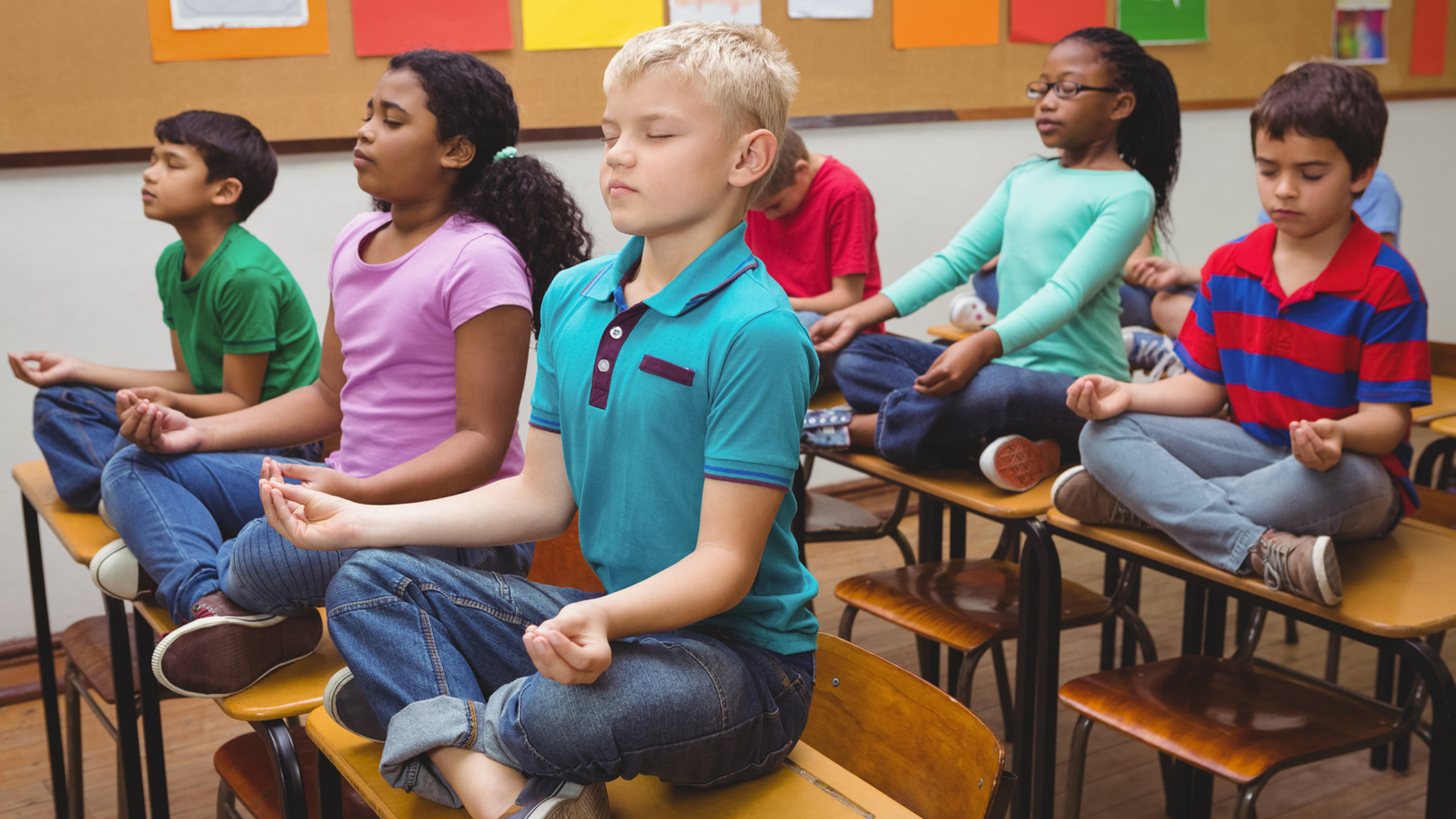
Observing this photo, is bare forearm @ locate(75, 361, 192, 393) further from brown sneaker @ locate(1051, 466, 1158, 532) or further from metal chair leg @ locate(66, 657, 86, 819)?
brown sneaker @ locate(1051, 466, 1158, 532)

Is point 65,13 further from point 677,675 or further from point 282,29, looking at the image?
point 677,675

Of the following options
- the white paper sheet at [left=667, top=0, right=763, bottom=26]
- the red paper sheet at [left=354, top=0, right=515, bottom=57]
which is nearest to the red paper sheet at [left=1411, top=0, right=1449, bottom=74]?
the white paper sheet at [left=667, top=0, right=763, bottom=26]

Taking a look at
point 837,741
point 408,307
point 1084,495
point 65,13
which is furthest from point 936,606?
point 65,13

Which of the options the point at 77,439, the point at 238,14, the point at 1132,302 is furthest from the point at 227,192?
the point at 1132,302

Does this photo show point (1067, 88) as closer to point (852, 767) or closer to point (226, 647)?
point (852, 767)

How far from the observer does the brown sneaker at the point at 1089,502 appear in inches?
64.7

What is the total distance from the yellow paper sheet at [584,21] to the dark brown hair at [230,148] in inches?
37.7

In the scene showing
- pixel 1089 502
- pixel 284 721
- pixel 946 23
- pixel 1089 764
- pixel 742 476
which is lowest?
pixel 1089 764

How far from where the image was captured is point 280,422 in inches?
66.6

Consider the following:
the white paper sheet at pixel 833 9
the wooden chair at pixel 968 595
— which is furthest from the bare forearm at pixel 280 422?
the white paper sheet at pixel 833 9

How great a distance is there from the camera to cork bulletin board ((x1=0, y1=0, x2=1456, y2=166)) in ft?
7.97

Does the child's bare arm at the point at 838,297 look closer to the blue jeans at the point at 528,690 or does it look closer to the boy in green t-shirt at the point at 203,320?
the boy in green t-shirt at the point at 203,320

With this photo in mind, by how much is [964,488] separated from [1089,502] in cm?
24

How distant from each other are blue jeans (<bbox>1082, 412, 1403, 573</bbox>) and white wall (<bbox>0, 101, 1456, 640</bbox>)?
185 cm
